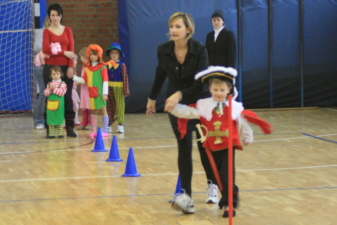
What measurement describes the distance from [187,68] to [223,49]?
309 centimetres

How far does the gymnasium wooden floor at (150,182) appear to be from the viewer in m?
4.51

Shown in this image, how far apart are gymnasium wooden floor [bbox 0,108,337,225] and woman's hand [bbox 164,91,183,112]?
794 millimetres

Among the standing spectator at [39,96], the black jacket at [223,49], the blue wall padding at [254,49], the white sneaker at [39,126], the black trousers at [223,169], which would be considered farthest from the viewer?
the blue wall padding at [254,49]

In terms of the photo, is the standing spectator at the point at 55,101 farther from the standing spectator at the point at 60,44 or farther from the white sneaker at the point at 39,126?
the white sneaker at the point at 39,126

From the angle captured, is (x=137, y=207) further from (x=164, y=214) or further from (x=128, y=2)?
(x=128, y=2)

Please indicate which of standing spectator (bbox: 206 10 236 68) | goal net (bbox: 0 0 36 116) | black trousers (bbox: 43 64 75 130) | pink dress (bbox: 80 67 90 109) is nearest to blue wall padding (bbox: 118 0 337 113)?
goal net (bbox: 0 0 36 116)

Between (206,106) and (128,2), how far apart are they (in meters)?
7.76

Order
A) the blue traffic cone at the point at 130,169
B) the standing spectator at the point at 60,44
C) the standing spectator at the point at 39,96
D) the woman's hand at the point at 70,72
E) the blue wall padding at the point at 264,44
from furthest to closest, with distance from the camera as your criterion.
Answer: the blue wall padding at the point at 264,44 < the standing spectator at the point at 39,96 < the woman's hand at the point at 70,72 < the standing spectator at the point at 60,44 < the blue traffic cone at the point at 130,169

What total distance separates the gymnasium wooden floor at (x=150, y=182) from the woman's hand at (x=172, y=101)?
79 centimetres

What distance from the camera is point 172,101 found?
4.32 m

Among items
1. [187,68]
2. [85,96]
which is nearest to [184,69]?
[187,68]

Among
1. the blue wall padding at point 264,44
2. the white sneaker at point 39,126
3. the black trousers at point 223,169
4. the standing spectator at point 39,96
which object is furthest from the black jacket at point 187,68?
the blue wall padding at point 264,44

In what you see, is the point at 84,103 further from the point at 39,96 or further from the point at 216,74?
the point at 216,74

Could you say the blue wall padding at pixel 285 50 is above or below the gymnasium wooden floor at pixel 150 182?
above
